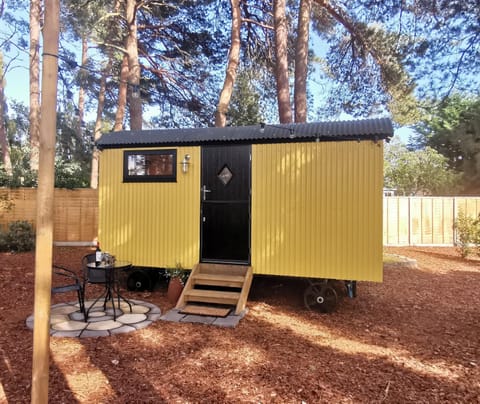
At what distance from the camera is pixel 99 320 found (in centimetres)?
431

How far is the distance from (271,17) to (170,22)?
10.3 feet

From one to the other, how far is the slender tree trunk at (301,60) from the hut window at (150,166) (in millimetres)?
4942

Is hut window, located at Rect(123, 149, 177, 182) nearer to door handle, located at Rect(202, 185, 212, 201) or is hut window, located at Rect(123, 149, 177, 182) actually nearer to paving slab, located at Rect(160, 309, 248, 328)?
door handle, located at Rect(202, 185, 212, 201)

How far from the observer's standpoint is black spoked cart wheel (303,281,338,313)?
496 cm

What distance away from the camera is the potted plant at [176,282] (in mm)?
5203

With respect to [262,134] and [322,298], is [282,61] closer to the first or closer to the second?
[262,134]

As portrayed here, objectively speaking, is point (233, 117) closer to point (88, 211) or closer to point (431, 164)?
point (88, 211)

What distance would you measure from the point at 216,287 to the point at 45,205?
3.62 meters

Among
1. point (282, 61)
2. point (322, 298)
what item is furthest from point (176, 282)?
point (282, 61)

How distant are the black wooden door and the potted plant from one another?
0.38 meters

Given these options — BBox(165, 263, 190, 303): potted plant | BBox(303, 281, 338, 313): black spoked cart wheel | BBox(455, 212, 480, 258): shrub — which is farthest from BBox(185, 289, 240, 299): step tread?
BBox(455, 212, 480, 258): shrub

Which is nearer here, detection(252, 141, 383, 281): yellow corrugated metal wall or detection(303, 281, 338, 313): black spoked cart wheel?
detection(252, 141, 383, 281): yellow corrugated metal wall

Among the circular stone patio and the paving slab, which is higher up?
the circular stone patio

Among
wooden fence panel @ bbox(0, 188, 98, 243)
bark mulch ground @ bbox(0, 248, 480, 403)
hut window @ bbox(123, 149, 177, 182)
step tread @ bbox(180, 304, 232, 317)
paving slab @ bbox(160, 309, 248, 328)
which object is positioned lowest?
bark mulch ground @ bbox(0, 248, 480, 403)
